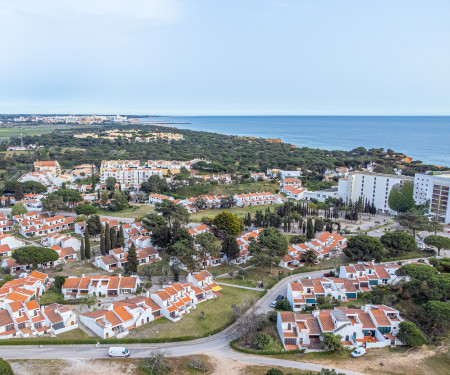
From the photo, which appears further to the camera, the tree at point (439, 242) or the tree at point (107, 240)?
the tree at point (107, 240)

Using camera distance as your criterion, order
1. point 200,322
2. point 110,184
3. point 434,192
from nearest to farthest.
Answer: point 200,322 < point 434,192 < point 110,184

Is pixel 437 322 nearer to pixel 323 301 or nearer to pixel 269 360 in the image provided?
pixel 323 301

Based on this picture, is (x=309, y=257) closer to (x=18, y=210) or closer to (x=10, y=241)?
(x=10, y=241)

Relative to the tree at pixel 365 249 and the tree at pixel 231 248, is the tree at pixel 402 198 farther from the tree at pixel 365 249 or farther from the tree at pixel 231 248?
the tree at pixel 231 248

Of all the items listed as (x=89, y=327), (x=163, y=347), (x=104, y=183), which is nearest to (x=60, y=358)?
(x=89, y=327)

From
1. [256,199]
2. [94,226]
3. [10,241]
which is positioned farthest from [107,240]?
[256,199]

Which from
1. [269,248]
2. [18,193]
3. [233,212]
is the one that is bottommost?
[233,212]

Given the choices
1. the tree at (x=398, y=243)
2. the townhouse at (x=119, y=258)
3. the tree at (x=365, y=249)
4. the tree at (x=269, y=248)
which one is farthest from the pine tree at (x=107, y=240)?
the tree at (x=398, y=243)
